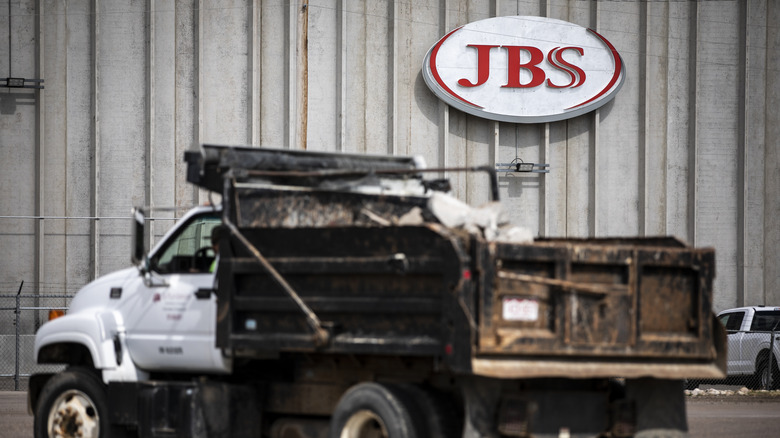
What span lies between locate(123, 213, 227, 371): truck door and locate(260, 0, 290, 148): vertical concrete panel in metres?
15.6

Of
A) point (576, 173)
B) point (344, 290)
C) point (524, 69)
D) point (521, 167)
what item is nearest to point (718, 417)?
point (344, 290)

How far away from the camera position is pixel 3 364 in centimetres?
2423

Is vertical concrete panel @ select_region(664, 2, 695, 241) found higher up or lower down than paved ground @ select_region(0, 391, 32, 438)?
higher up

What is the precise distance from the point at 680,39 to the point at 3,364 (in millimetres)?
17436

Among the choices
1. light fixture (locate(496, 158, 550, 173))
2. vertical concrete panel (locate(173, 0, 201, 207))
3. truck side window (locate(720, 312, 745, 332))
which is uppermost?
vertical concrete panel (locate(173, 0, 201, 207))

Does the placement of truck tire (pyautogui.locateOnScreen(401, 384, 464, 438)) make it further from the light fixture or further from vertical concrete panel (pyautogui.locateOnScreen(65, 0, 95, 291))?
the light fixture

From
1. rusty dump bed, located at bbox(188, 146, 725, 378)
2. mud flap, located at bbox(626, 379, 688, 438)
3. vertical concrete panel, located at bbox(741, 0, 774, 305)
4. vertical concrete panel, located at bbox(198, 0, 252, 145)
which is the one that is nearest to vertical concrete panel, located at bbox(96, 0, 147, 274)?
vertical concrete panel, located at bbox(198, 0, 252, 145)

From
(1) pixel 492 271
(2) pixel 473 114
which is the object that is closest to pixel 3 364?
(2) pixel 473 114

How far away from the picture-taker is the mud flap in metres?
8.51

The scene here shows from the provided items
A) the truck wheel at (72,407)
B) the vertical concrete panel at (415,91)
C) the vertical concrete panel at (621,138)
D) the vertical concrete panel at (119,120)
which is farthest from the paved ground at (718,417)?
the vertical concrete panel at (415,91)

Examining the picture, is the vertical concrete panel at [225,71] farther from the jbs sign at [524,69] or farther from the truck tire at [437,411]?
the truck tire at [437,411]

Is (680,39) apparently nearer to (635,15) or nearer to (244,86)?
(635,15)

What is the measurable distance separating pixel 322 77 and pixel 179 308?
54.4ft

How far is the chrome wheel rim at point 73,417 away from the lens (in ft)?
33.2
